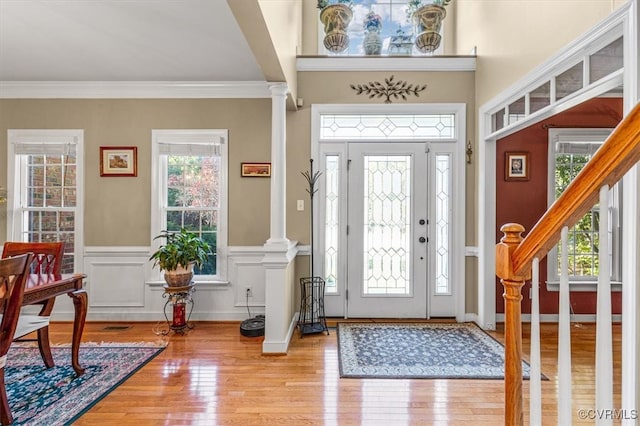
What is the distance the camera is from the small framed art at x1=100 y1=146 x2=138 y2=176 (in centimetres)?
371

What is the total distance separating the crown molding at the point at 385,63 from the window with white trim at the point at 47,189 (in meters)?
2.70

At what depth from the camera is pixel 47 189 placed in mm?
3771

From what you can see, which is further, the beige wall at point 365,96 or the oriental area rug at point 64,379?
the beige wall at point 365,96

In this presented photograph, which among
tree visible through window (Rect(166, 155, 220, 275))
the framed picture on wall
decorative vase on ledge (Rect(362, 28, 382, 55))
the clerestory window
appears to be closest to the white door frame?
the framed picture on wall

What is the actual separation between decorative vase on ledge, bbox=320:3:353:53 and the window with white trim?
294cm

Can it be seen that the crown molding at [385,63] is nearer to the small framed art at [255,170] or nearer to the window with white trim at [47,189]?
the small framed art at [255,170]

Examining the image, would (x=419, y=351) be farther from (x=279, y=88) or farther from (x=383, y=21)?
(x=383, y=21)

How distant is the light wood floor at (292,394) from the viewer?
6.55 feet

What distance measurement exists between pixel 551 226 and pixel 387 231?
9.12 ft

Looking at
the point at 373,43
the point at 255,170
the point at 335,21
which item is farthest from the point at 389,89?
the point at 255,170

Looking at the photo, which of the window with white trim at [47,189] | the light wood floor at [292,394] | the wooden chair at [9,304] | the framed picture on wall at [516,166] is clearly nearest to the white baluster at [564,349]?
the light wood floor at [292,394]

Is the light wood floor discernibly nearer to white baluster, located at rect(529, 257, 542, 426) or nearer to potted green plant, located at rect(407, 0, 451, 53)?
white baluster, located at rect(529, 257, 542, 426)

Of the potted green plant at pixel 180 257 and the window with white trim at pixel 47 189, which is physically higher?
the window with white trim at pixel 47 189

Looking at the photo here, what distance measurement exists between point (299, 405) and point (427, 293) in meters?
2.10
